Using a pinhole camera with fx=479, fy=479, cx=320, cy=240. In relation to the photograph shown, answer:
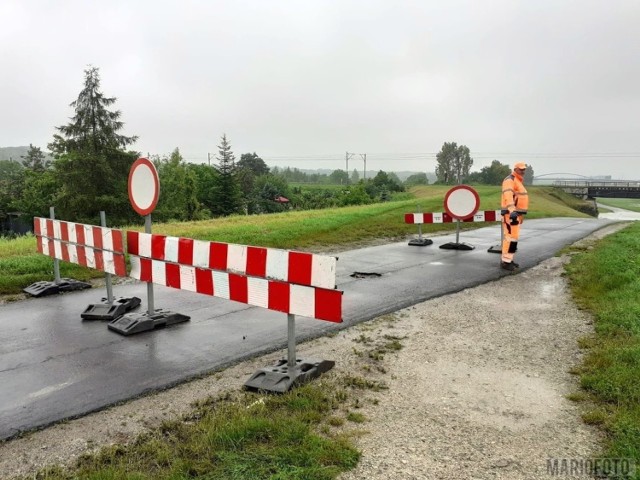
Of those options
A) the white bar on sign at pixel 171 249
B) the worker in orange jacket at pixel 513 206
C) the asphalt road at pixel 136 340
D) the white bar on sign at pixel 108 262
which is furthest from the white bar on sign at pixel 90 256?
the worker in orange jacket at pixel 513 206

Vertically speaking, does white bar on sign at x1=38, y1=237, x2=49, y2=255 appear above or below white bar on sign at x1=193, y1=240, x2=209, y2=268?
below

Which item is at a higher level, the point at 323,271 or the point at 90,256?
the point at 323,271

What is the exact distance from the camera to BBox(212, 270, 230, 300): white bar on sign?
204 inches

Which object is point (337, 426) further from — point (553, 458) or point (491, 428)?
point (553, 458)

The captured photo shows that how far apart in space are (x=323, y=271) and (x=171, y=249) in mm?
2346

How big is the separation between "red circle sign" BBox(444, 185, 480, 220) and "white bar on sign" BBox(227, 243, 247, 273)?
353 inches

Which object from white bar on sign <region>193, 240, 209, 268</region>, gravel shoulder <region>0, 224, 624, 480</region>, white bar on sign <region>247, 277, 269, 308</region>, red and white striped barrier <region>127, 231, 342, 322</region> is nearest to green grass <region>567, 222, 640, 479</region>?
gravel shoulder <region>0, 224, 624, 480</region>

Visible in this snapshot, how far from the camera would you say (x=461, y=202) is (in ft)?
42.2

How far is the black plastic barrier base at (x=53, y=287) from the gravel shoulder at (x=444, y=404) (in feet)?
15.1

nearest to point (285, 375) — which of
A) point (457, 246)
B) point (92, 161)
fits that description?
point (457, 246)

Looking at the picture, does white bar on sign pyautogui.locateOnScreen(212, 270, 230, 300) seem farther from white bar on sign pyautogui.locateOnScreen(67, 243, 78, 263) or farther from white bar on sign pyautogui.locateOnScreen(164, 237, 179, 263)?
white bar on sign pyautogui.locateOnScreen(67, 243, 78, 263)

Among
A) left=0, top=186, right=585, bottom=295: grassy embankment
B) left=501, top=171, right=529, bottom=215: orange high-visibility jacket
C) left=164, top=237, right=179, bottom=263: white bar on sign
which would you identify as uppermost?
left=501, top=171, right=529, bottom=215: orange high-visibility jacket

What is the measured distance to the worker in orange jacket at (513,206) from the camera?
386 inches

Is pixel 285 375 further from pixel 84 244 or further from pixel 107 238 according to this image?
pixel 84 244
